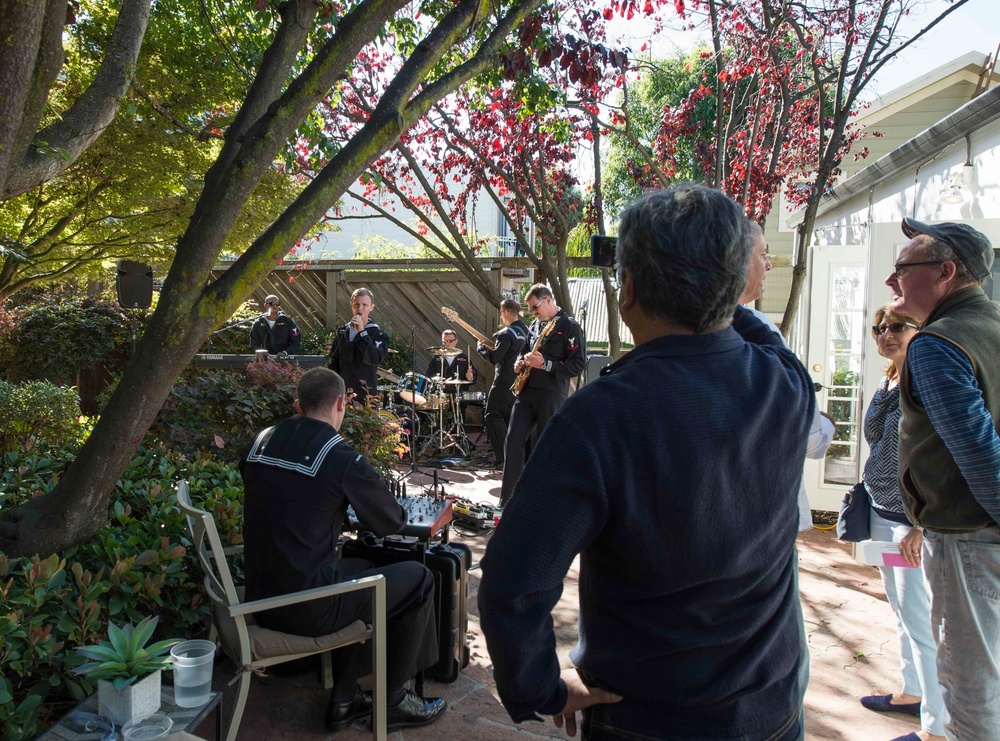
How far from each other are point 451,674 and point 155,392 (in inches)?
77.0

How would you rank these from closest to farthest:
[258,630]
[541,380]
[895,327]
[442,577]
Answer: [258,630] < [895,327] < [442,577] < [541,380]

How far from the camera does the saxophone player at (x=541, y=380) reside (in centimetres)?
670

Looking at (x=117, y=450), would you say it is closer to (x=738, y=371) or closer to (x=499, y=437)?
(x=738, y=371)

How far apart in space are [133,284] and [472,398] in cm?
476

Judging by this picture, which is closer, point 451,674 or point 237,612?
point 237,612

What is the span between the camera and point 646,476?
1203 mm

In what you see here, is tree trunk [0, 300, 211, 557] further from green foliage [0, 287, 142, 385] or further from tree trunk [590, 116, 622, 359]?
green foliage [0, 287, 142, 385]

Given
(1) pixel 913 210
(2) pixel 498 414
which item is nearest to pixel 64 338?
(2) pixel 498 414

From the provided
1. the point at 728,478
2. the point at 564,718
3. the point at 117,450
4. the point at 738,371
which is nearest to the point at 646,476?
the point at 728,478

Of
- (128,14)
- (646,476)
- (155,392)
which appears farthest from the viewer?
(128,14)

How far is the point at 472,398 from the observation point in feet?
35.1

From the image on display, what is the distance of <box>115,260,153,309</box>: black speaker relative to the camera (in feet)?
25.0

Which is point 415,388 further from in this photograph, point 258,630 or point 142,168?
point 258,630

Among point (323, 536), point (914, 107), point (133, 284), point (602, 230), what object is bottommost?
point (323, 536)
